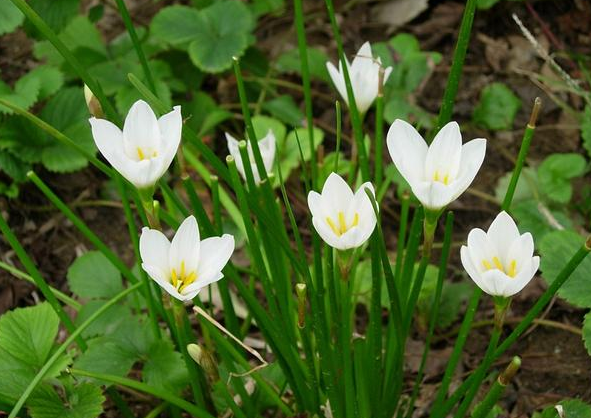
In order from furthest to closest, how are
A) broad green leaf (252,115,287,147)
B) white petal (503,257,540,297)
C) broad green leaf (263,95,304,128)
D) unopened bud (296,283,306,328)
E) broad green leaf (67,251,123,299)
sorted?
broad green leaf (263,95,304,128), broad green leaf (252,115,287,147), broad green leaf (67,251,123,299), unopened bud (296,283,306,328), white petal (503,257,540,297)

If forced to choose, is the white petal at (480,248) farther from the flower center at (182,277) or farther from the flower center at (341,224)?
the flower center at (182,277)

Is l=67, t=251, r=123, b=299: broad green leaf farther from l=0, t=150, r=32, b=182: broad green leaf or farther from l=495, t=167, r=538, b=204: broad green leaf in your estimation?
l=495, t=167, r=538, b=204: broad green leaf

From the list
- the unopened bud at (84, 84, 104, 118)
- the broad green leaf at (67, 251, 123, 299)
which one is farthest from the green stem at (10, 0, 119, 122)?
the broad green leaf at (67, 251, 123, 299)

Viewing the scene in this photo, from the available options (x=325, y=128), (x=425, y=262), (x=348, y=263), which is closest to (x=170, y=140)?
(x=348, y=263)

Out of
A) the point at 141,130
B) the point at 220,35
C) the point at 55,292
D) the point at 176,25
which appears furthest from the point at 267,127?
the point at 141,130

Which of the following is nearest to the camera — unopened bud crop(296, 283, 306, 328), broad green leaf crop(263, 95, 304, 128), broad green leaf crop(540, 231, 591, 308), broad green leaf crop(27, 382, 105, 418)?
unopened bud crop(296, 283, 306, 328)

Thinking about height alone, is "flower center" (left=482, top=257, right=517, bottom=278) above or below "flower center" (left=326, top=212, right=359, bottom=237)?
below

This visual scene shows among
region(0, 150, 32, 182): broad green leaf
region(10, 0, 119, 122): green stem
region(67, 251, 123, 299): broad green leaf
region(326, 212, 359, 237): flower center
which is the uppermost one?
region(10, 0, 119, 122): green stem

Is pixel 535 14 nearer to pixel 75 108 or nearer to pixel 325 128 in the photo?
pixel 325 128
